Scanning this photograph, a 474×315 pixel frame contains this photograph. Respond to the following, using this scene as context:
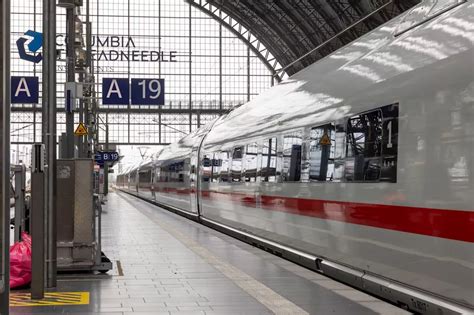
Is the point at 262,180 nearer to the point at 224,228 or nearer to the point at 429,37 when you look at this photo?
the point at 224,228

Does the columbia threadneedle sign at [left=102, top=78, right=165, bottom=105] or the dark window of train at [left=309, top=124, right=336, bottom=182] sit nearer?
the dark window of train at [left=309, top=124, right=336, bottom=182]

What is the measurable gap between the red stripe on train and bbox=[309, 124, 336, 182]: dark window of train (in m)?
0.36

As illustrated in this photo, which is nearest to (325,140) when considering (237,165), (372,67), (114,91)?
(372,67)

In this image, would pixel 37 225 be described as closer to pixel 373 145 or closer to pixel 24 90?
pixel 373 145

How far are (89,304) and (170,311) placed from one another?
39.8 inches

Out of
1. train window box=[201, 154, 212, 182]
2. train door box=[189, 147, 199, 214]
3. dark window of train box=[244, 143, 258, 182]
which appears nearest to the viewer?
dark window of train box=[244, 143, 258, 182]

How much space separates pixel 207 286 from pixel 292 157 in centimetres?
282

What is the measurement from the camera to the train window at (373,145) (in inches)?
271

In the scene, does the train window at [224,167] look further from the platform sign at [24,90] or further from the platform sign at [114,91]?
the platform sign at [24,90]

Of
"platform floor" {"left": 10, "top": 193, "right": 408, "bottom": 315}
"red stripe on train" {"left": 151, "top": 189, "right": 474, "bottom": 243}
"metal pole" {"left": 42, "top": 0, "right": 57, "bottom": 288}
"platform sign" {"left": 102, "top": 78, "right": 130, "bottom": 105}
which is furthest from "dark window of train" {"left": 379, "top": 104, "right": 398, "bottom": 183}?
"platform sign" {"left": 102, "top": 78, "right": 130, "bottom": 105}

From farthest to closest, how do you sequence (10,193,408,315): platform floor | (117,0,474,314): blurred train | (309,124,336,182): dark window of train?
(309,124,336,182): dark window of train < (10,193,408,315): platform floor < (117,0,474,314): blurred train

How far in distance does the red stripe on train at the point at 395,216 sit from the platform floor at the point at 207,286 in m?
0.85

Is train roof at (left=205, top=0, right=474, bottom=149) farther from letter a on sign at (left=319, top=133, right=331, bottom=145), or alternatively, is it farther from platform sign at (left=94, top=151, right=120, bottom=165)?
platform sign at (left=94, top=151, right=120, bottom=165)

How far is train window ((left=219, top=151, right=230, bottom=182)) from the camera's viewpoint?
1617 cm
